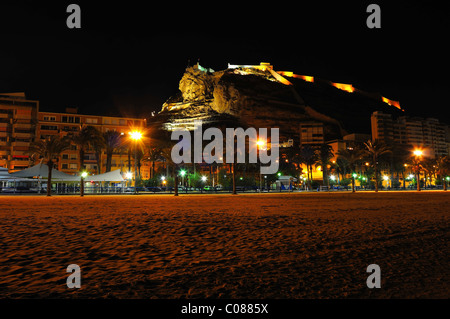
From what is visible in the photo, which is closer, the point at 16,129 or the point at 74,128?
the point at 16,129

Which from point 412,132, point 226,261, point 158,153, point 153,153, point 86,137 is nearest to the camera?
point 226,261

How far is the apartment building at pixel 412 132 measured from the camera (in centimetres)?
13788

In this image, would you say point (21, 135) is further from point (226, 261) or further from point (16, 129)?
point (226, 261)

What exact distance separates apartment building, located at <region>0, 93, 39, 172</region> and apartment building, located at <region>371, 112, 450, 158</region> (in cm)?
13496

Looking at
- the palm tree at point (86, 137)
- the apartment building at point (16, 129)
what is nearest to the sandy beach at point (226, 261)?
the palm tree at point (86, 137)

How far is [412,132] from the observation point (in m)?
144

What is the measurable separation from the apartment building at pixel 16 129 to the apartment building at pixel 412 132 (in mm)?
134956

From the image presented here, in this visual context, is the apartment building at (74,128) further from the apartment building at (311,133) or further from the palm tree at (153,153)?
the apartment building at (311,133)

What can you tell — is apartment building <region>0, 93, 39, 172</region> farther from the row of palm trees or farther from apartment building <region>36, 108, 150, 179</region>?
the row of palm trees

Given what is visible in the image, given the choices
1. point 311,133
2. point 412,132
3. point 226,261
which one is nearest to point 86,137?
point 226,261

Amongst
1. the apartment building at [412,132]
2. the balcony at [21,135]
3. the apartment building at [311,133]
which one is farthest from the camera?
the apartment building at [412,132]

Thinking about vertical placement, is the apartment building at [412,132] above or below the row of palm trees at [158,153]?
above

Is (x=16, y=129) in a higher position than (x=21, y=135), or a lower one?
higher

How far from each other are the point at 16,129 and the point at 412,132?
160788mm
